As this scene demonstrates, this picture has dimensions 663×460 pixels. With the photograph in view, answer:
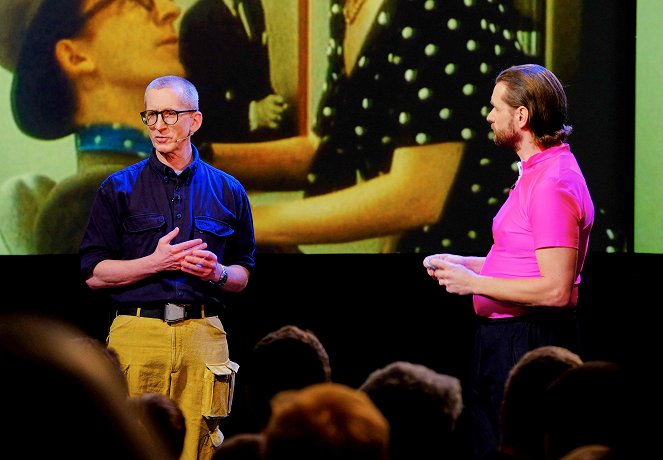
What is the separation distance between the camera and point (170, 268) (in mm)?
2834

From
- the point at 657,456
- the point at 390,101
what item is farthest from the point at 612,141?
the point at 657,456

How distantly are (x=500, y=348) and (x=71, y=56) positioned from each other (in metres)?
2.59

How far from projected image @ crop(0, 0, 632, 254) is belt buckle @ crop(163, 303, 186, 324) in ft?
5.16

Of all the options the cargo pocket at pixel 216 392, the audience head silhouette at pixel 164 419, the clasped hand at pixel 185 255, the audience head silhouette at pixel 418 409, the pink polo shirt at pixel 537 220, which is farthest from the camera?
the cargo pocket at pixel 216 392

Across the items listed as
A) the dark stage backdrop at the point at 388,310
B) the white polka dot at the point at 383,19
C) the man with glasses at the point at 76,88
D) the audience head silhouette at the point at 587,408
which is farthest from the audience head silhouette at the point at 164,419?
the white polka dot at the point at 383,19

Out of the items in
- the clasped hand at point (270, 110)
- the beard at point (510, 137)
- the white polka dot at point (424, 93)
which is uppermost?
the white polka dot at point (424, 93)

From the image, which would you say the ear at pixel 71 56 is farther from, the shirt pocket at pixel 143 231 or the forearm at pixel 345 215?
the shirt pocket at pixel 143 231

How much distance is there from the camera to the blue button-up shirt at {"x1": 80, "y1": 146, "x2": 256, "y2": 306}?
2904mm

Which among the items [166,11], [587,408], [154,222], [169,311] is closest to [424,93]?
[166,11]

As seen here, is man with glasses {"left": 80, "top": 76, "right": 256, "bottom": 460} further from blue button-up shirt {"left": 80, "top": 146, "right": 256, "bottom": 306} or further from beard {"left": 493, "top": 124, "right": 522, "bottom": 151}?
beard {"left": 493, "top": 124, "right": 522, "bottom": 151}

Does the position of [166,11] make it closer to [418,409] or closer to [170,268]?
[170,268]

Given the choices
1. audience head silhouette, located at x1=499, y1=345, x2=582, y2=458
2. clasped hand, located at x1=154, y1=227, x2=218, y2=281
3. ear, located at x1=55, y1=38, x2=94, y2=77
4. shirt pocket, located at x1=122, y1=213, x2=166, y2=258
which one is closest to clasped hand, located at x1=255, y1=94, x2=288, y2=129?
ear, located at x1=55, y1=38, x2=94, y2=77

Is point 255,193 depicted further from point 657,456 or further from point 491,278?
point 657,456

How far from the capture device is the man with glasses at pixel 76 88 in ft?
13.9
